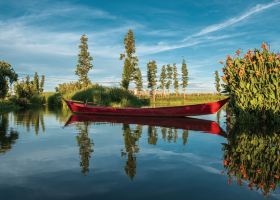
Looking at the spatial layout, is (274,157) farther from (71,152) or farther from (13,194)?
(13,194)

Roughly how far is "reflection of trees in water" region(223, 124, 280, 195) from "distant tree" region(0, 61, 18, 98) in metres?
41.7

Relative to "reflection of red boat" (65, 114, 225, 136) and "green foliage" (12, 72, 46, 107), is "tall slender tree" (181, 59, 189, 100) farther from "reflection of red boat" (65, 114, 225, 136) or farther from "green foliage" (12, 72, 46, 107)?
"reflection of red boat" (65, 114, 225, 136)

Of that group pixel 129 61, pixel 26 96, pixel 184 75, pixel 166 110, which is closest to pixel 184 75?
pixel 184 75

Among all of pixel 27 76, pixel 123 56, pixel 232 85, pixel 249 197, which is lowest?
pixel 249 197

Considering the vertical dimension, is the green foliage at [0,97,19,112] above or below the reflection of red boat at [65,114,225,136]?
above

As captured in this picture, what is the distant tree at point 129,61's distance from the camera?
233 ft

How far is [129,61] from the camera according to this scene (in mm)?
72375

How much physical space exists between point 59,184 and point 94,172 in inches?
50.5

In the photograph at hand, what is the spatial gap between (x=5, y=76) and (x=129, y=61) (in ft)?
103

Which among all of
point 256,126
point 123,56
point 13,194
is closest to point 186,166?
point 13,194

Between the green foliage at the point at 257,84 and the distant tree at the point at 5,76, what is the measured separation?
3897cm

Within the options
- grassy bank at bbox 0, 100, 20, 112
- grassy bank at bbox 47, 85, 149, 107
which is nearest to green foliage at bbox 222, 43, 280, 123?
grassy bank at bbox 47, 85, 149, 107

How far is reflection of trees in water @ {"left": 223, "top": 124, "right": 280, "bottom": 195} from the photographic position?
720 centimetres

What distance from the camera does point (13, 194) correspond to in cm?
622
